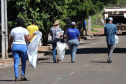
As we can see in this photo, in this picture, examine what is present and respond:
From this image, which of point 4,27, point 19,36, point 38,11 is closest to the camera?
point 19,36

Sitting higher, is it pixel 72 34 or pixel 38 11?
pixel 38 11

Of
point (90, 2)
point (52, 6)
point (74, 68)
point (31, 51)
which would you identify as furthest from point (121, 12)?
point (31, 51)

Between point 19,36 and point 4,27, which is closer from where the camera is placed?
point 19,36

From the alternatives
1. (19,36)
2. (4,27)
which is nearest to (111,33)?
(4,27)

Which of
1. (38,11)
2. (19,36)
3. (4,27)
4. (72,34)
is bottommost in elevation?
(72,34)

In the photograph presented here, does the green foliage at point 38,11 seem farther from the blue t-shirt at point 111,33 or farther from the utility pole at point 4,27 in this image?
the blue t-shirt at point 111,33

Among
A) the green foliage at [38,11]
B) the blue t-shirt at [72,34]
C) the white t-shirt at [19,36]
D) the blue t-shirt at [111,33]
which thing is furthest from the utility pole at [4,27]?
the white t-shirt at [19,36]

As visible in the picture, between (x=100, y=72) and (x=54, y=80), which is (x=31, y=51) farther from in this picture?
(x=100, y=72)

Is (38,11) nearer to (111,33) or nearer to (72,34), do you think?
(72,34)

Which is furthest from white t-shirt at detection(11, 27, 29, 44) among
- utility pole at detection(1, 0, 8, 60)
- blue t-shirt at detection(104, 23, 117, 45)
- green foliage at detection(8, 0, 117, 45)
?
green foliage at detection(8, 0, 117, 45)

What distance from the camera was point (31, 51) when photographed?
12906mm

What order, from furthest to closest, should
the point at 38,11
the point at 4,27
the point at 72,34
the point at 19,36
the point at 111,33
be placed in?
1. the point at 38,11
2. the point at 4,27
3. the point at 72,34
4. the point at 111,33
5. the point at 19,36

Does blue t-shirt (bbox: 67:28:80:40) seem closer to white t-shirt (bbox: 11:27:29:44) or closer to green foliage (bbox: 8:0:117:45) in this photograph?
green foliage (bbox: 8:0:117:45)

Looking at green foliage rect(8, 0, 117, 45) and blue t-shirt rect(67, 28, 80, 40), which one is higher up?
green foliage rect(8, 0, 117, 45)
